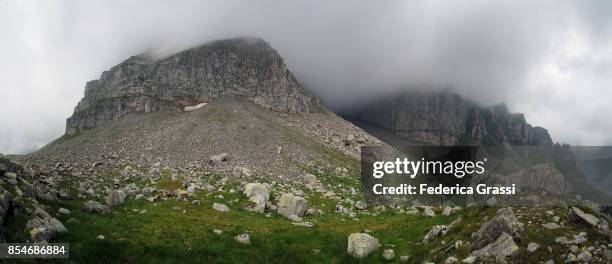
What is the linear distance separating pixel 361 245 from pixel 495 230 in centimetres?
1080

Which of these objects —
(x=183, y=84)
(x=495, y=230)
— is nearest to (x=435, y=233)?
(x=495, y=230)

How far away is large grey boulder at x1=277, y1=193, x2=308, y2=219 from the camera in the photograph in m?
58.9

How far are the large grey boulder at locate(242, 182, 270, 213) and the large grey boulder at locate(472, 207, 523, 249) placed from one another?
3678 centimetres

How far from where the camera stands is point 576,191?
68.2 meters

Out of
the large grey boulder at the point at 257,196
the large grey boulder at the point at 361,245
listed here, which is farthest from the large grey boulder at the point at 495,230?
the large grey boulder at the point at 257,196

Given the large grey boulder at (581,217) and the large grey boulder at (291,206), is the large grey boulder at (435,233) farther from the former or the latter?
the large grey boulder at (291,206)

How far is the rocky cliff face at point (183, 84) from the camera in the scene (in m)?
174

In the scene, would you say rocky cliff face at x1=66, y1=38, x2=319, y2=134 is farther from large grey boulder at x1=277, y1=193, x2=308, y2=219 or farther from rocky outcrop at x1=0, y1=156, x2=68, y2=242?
rocky outcrop at x1=0, y1=156, x2=68, y2=242

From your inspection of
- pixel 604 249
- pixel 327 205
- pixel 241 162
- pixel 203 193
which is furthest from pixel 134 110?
pixel 604 249

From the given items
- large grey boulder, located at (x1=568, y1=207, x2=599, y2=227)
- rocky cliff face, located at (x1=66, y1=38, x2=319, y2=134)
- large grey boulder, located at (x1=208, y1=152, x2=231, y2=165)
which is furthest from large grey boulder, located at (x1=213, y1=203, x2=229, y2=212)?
rocky cliff face, located at (x1=66, y1=38, x2=319, y2=134)

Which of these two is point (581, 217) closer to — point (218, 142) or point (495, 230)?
point (495, 230)

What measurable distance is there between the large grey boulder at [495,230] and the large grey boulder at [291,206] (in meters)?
32.4

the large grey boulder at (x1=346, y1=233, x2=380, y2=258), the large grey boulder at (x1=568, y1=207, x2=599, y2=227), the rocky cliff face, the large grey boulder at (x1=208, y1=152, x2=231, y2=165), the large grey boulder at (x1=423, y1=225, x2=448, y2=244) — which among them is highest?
the rocky cliff face

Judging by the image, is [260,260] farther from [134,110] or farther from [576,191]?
[134,110]
